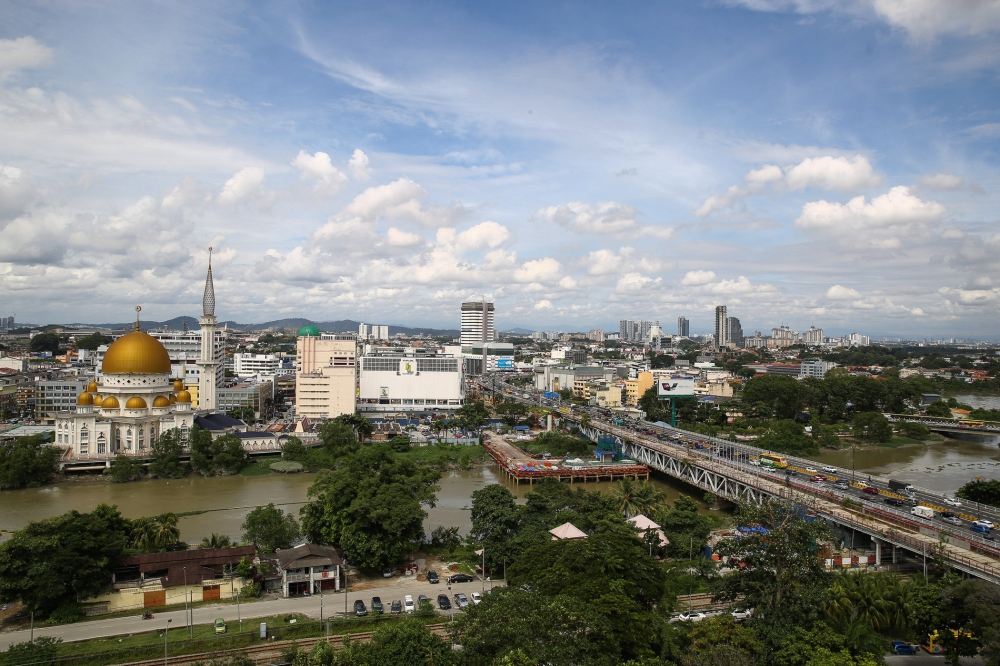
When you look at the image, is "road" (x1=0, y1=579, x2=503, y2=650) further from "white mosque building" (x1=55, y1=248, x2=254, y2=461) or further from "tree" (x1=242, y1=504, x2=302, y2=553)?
"white mosque building" (x1=55, y1=248, x2=254, y2=461)

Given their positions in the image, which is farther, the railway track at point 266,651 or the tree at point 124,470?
the tree at point 124,470

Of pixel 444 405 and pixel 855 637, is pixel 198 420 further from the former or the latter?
pixel 855 637

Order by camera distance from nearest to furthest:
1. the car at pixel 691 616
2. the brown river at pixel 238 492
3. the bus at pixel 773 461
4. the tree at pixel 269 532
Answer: the car at pixel 691 616 → the tree at pixel 269 532 → the brown river at pixel 238 492 → the bus at pixel 773 461

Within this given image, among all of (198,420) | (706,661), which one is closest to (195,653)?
(706,661)

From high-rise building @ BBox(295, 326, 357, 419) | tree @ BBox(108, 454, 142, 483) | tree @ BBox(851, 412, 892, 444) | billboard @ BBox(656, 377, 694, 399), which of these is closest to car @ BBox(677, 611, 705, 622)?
tree @ BBox(108, 454, 142, 483)

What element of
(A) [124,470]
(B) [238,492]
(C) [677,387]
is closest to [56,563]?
(B) [238,492]

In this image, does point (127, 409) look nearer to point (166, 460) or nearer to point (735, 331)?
point (166, 460)

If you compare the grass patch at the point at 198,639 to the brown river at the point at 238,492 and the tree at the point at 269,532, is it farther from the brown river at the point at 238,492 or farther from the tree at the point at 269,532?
the brown river at the point at 238,492

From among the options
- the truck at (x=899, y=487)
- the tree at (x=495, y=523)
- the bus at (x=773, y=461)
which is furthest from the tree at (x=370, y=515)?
the bus at (x=773, y=461)
